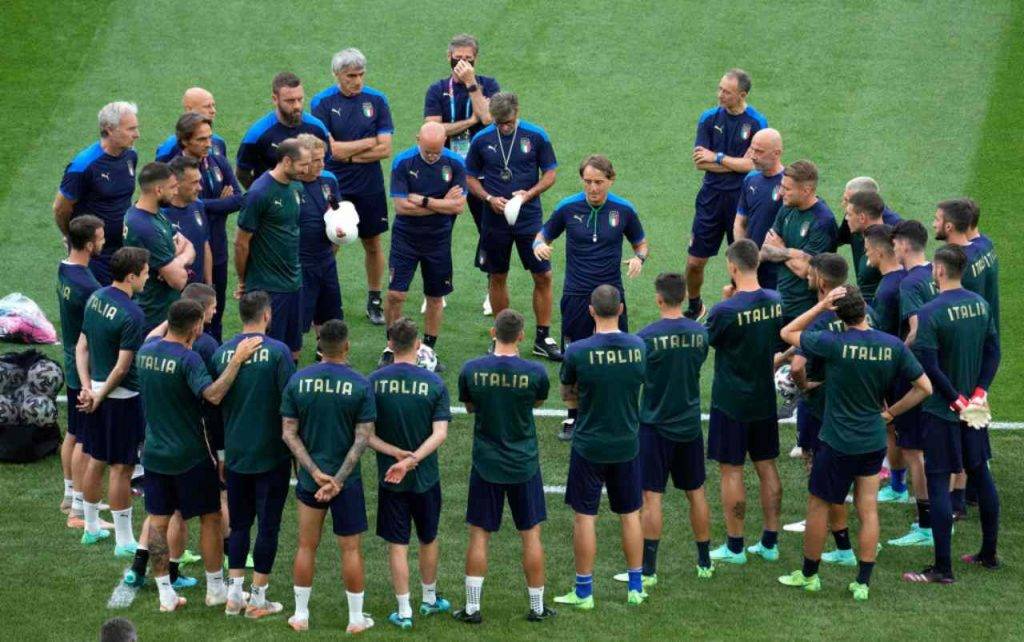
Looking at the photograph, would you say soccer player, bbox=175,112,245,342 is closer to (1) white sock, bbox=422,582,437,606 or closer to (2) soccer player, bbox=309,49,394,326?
(2) soccer player, bbox=309,49,394,326

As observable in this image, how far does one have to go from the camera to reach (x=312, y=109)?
46.3ft

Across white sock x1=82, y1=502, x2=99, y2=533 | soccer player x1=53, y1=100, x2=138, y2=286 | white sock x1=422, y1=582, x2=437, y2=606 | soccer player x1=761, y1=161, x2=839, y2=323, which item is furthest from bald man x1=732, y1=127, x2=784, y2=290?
white sock x1=82, y1=502, x2=99, y2=533

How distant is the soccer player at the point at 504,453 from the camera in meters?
9.08

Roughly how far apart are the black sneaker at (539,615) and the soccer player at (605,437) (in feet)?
0.66

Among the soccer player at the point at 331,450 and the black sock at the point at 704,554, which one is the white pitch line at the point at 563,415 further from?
the soccer player at the point at 331,450

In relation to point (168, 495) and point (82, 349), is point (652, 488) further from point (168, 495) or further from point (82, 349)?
point (82, 349)

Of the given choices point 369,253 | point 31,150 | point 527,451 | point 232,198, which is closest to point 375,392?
point 527,451

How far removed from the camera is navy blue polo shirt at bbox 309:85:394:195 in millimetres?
14000

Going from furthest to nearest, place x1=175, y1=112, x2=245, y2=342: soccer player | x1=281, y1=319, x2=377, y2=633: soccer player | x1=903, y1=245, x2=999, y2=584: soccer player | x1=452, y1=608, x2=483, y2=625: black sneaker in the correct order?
x1=175, y1=112, x2=245, y2=342: soccer player, x1=903, y1=245, x2=999, y2=584: soccer player, x1=452, y1=608, x2=483, y2=625: black sneaker, x1=281, y1=319, x2=377, y2=633: soccer player

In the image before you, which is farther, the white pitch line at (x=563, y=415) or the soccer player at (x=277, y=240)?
the white pitch line at (x=563, y=415)

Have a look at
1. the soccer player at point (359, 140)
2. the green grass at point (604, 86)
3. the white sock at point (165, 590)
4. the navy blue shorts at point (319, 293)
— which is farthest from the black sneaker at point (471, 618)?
the soccer player at point (359, 140)

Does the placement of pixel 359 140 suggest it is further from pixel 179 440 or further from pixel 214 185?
pixel 179 440

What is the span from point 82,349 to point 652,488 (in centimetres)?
374

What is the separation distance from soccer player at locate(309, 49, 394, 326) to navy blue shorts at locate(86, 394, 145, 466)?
422 centimetres
